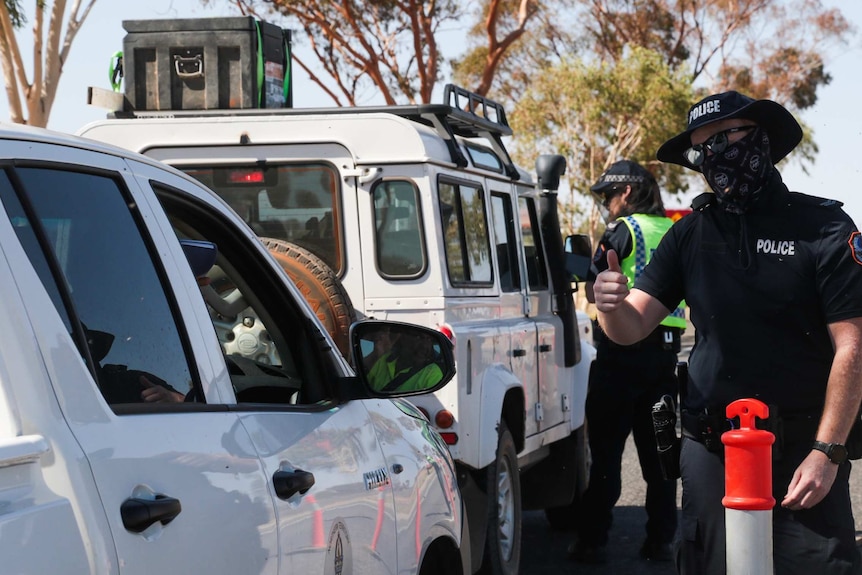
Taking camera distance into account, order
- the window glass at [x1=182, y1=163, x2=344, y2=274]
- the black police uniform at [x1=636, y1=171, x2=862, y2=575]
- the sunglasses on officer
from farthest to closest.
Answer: the window glass at [x1=182, y1=163, x2=344, y2=274]
the sunglasses on officer
the black police uniform at [x1=636, y1=171, x2=862, y2=575]

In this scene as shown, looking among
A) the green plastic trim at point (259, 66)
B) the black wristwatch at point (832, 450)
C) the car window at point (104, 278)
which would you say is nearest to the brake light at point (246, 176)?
the green plastic trim at point (259, 66)

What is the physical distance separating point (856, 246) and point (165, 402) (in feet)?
6.91

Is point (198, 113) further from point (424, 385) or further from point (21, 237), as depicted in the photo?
point (21, 237)

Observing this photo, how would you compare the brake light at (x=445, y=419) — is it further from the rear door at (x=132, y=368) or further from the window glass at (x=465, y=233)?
the rear door at (x=132, y=368)

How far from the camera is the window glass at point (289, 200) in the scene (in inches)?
255

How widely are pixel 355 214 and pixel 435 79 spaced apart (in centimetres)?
2253

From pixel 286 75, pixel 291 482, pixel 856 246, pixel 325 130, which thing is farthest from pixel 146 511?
pixel 286 75

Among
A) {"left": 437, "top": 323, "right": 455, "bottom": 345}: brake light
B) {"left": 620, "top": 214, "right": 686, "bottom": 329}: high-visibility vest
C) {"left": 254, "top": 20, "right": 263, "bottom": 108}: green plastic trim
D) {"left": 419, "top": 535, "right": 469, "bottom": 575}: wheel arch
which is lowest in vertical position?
{"left": 419, "top": 535, "right": 469, "bottom": 575}: wheel arch

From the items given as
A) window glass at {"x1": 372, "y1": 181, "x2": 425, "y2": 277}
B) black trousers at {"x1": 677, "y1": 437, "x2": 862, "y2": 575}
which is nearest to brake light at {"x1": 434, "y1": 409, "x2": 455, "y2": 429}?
window glass at {"x1": 372, "y1": 181, "x2": 425, "y2": 277}

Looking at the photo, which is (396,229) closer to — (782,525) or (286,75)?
(286,75)

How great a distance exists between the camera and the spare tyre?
235 inches

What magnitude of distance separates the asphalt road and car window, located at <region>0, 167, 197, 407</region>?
504 cm

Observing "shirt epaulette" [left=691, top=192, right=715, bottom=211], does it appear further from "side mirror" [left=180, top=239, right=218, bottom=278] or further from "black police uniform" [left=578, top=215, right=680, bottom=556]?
"black police uniform" [left=578, top=215, right=680, bottom=556]

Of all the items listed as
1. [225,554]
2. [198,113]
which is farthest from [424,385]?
[198,113]
